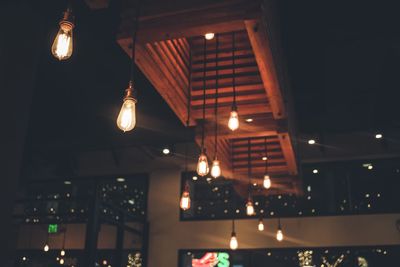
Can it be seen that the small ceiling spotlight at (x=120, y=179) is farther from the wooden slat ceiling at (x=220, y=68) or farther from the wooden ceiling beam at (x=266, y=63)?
the wooden ceiling beam at (x=266, y=63)

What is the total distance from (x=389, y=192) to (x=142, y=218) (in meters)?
5.83

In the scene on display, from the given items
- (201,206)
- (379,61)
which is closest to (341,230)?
(201,206)

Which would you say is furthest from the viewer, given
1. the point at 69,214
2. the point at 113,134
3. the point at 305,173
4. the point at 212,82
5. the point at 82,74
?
the point at 305,173

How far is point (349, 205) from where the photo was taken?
34.5 feet

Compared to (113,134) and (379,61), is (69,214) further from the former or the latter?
(379,61)

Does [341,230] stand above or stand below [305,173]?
below

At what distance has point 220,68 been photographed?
6.00m

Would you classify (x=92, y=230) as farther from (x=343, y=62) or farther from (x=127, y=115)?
(x=127, y=115)

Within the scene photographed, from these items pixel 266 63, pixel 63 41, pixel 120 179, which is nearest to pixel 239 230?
pixel 120 179

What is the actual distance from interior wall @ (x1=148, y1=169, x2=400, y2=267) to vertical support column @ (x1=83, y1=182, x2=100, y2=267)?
3.34 m

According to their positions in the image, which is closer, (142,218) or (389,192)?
(389,192)

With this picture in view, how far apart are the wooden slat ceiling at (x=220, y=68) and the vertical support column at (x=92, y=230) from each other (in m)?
2.35

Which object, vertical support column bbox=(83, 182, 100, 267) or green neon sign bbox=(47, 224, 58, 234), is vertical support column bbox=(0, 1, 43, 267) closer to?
vertical support column bbox=(83, 182, 100, 267)

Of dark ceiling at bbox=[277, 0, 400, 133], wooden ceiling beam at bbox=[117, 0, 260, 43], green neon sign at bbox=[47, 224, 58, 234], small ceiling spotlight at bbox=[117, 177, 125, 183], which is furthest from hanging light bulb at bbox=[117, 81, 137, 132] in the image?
green neon sign at bbox=[47, 224, 58, 234]
